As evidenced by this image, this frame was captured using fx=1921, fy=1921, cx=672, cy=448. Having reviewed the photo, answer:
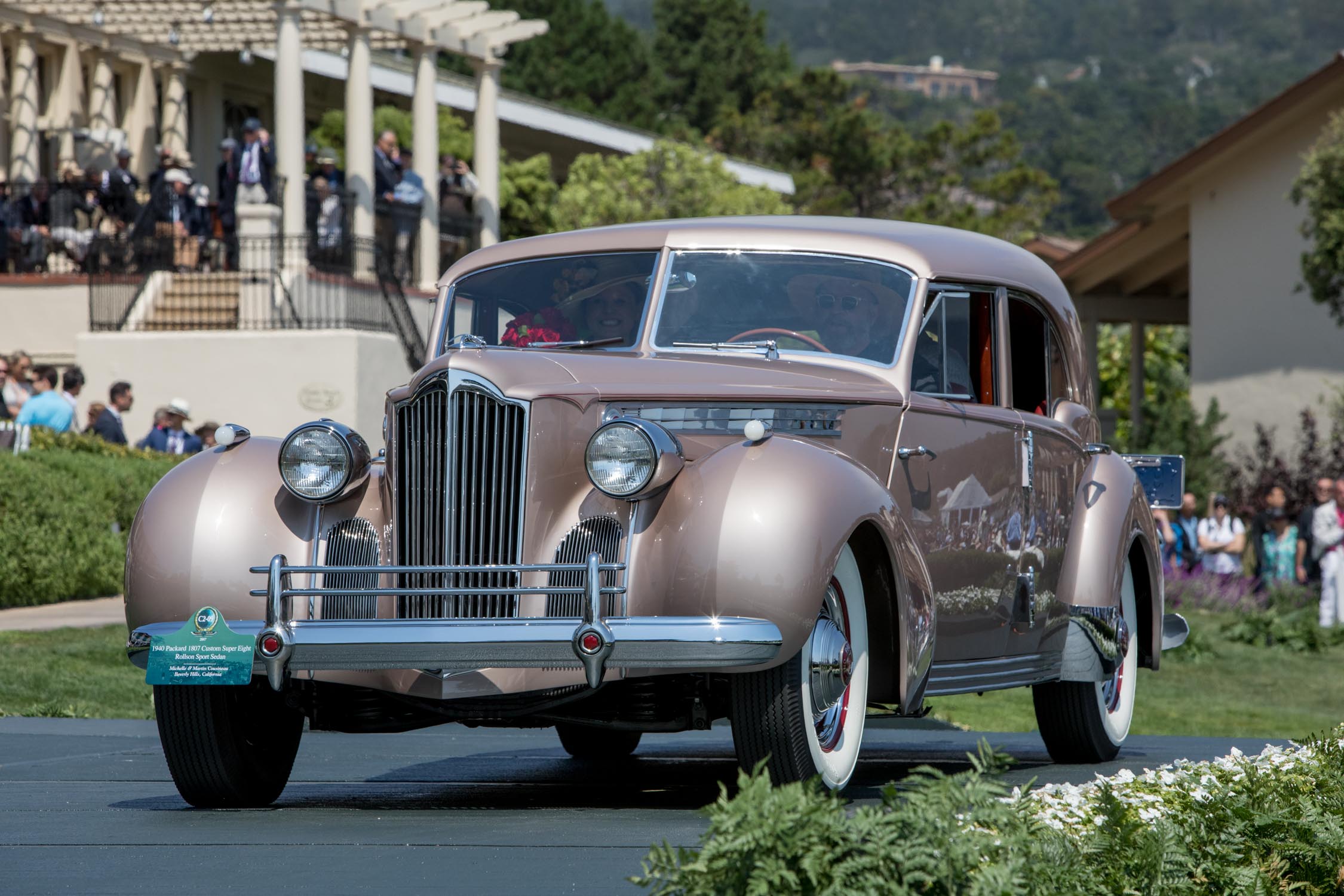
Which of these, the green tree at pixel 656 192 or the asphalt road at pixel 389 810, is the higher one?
the green tree at pixel 656 192

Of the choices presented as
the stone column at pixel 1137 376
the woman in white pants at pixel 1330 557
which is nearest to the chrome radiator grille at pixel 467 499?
the woman in white pants at pixel 1330 557

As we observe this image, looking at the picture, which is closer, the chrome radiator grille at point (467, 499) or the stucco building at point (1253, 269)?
the chrome radiator grille at point (467, 499)

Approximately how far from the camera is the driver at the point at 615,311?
6.98 meters

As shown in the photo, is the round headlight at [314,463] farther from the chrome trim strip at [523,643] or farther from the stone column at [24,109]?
the stone column at [24,109]

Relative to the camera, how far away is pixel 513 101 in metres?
37.8

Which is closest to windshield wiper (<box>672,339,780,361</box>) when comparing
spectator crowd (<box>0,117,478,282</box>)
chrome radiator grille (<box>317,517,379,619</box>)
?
chrome radiator grille (<box>317,517,379,619</box>)

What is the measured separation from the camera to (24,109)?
27375 millimetres

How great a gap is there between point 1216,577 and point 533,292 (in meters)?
14.2

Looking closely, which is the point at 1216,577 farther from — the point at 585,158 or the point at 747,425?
the point at 585,158

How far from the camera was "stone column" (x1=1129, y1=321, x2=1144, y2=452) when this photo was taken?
31.7m

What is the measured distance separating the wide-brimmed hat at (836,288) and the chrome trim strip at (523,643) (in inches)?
71.3

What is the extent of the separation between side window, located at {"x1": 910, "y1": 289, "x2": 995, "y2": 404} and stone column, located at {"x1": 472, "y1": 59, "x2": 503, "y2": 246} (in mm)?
23100

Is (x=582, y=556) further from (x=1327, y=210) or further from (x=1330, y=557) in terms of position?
(x=1327, y=210)

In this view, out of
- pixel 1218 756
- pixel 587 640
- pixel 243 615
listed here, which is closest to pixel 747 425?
pixel 587 640
